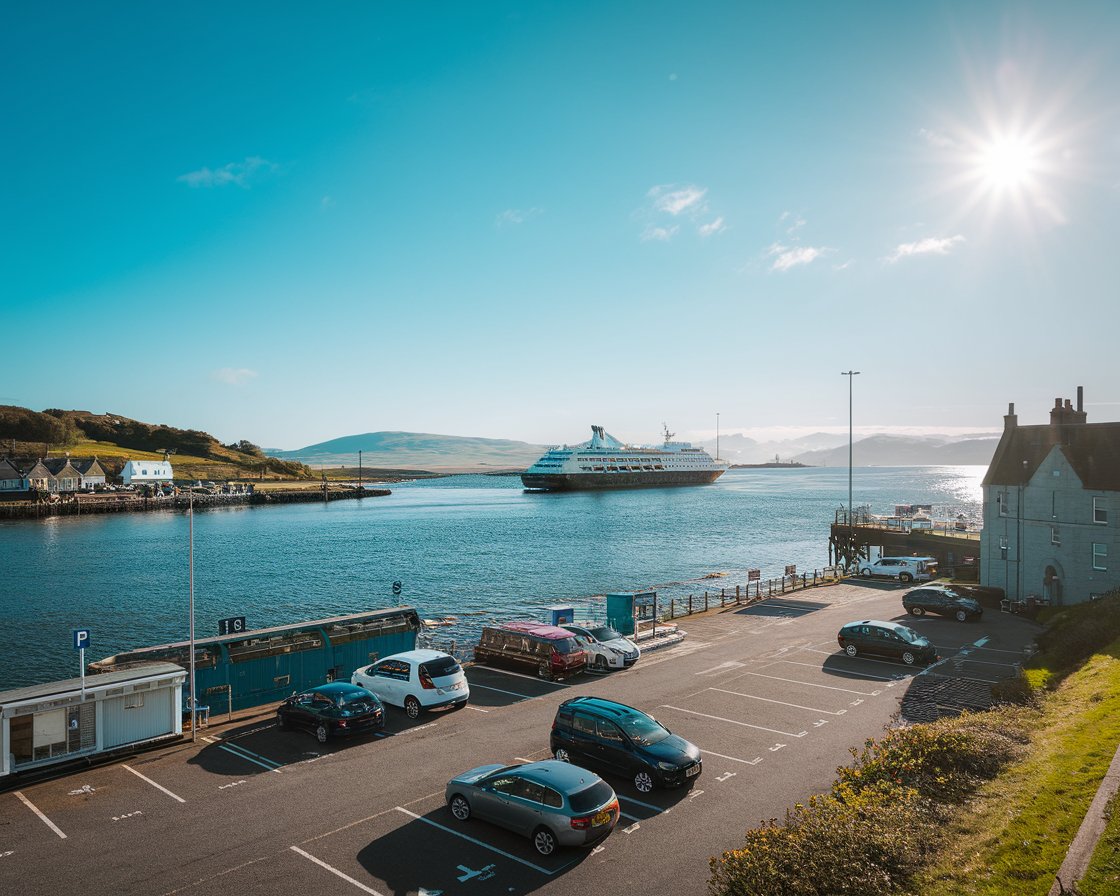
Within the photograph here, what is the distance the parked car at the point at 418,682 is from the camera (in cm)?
1948

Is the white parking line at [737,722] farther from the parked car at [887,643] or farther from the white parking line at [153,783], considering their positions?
the white parking line at [153,783]

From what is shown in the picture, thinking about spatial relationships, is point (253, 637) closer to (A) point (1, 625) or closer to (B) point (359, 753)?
(B) point (359, 753)

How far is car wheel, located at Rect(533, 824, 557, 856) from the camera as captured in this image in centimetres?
1183

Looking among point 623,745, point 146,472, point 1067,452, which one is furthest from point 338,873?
point 146,472

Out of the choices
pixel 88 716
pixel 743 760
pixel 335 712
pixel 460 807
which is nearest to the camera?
pixel 460 807

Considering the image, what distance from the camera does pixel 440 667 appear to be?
20.0 m

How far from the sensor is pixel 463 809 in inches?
513

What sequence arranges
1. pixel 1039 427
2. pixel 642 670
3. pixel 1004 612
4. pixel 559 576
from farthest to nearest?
1. pixel 559 576
2. pixel 1039 427
3. pixel 1004 612
4. pixel 642 670

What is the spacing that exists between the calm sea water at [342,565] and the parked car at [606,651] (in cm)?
1423

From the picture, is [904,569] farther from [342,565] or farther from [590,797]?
[342,565]

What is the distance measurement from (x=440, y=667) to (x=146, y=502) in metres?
151

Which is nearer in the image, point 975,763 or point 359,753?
point 975,763

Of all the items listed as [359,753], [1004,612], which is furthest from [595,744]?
[1004,612]

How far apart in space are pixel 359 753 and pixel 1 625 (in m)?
40.8
